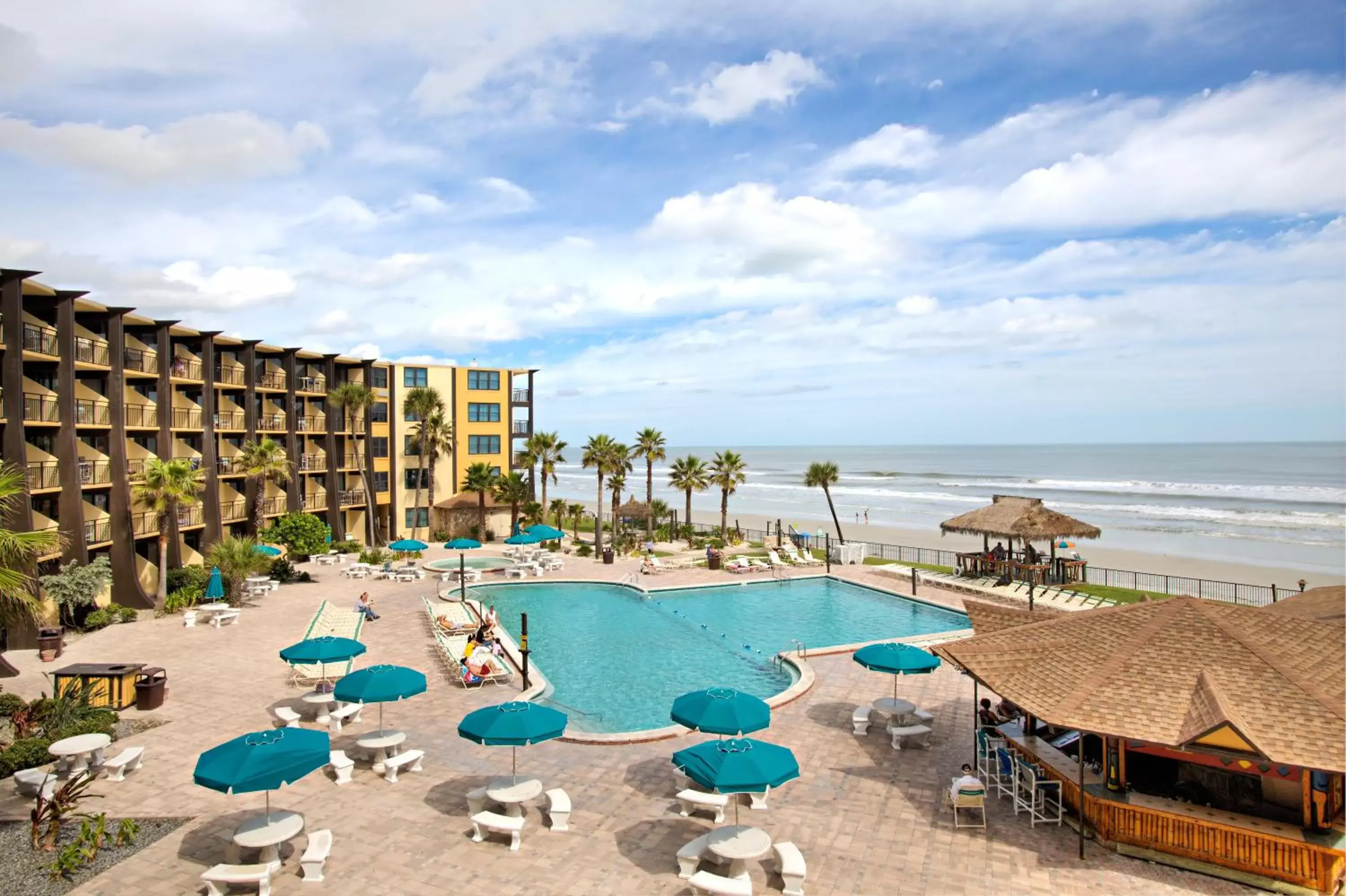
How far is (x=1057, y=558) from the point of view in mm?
31438

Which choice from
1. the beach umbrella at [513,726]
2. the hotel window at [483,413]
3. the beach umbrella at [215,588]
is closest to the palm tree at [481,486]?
the hotel window at [483,413]

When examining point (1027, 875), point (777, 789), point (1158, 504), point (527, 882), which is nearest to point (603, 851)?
point (527, 882)

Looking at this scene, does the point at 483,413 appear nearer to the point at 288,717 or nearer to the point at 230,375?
the point at 230,375

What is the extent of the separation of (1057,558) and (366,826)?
28699mm

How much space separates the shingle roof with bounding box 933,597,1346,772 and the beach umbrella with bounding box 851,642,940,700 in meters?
2.39

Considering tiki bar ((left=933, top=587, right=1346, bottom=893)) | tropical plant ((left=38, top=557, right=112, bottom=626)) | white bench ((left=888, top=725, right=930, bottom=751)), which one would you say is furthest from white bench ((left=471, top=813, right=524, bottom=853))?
tropical plant ((left=38, top=557, right=112, bottom=626))

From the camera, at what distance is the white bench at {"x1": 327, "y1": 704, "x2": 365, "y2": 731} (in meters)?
15.5

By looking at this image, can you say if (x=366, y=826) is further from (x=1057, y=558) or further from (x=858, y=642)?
(x=1057, y=558)

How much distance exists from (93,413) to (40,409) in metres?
2.55

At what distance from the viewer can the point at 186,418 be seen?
1326 inches

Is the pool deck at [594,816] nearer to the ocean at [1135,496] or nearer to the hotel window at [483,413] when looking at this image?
the hotel window at [483,413]

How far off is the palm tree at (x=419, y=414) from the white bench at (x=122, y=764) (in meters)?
32.1

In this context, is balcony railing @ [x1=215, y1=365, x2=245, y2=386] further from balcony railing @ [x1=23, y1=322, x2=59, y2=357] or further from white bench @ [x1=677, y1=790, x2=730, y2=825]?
white bench @ [x1=677, y1=790, x2=730, y2=825]

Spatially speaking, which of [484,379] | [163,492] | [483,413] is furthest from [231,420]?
[484,379]
